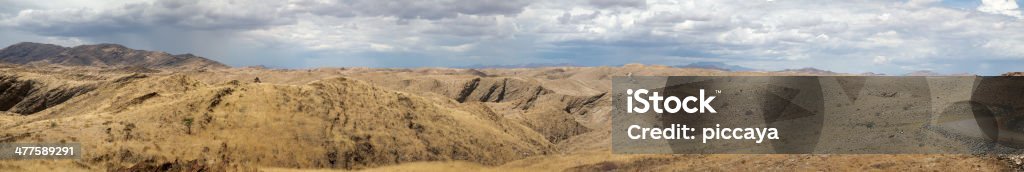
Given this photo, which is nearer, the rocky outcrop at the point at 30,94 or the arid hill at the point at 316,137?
the arid hill at the point at 316,137

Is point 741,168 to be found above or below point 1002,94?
below

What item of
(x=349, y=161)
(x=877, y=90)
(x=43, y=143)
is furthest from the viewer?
(x=877, y=90)

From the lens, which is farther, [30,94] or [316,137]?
[30,94]

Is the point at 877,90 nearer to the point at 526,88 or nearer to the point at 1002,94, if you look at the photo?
the point at 1002,94

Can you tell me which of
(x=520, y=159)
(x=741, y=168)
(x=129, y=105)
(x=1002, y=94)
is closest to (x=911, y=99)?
(x=1002, y=94)

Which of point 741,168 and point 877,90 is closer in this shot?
point 741,168

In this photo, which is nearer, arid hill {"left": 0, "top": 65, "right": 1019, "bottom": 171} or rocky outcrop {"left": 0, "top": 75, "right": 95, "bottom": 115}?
arid hill {"left": 0, "top": 65, "right": 1019, "bottom": 171}

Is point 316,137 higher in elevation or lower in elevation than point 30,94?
lower

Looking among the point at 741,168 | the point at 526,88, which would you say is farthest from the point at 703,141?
the point at 526,88

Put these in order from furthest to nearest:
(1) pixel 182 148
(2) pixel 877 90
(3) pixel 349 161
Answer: (2) pixel 877 90 < (3) pixel 349 161 < (1) pixel 182 148
